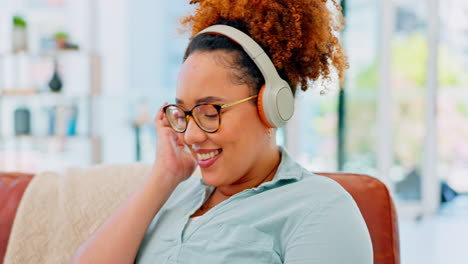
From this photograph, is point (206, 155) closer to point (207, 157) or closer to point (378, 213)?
point (207, 157)

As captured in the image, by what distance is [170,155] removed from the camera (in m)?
1.35

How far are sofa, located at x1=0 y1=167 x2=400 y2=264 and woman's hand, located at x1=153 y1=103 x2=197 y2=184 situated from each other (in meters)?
0.17

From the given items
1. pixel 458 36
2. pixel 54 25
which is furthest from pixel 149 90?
pixel 458 36

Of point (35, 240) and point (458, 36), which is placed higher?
point (458, 36)

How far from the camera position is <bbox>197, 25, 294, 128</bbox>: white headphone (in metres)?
1.11

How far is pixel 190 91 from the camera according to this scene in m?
1.13

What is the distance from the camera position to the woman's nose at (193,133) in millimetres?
1128

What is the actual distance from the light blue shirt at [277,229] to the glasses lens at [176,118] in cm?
20

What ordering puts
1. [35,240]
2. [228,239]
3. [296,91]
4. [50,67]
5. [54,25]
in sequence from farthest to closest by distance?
[54,25]
[50,67]
[35,240]
[296,91]
[228,239]

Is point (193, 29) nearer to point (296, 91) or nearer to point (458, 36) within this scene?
point (296, 91)

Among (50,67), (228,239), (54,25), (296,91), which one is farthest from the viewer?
(54,25)

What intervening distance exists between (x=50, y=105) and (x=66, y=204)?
344cm

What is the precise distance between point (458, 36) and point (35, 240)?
15.8 ft

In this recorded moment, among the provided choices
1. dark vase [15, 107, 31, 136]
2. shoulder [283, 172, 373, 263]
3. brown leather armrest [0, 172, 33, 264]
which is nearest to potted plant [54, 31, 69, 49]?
dark vase [15, 107, 31, 136]
